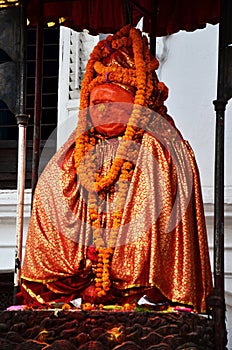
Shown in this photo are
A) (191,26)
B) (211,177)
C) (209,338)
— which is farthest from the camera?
(211,177)

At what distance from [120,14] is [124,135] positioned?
135 centimetres

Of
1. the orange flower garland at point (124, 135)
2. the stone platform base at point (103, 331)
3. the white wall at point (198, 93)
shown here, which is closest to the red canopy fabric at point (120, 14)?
the orange flower garland at point (124, 135)

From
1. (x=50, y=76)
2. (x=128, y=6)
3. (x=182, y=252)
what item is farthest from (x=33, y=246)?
(x=50, y=76)

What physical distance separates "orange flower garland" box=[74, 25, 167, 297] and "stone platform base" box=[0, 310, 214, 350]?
0.40 m

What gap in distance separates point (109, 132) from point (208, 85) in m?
2.27

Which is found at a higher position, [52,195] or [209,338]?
[52,195]

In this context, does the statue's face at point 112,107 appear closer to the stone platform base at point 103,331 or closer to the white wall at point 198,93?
the stone platform base at point 103,331

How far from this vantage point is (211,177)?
10328 millimetres

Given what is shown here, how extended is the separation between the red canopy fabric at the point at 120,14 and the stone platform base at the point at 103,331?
7.42 feet

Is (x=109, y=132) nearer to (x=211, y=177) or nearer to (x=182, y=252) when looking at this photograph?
(x=182, y=252)

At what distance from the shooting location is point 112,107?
27.1ft

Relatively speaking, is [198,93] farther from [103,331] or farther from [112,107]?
[103,331]

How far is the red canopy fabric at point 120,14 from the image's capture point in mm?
9109

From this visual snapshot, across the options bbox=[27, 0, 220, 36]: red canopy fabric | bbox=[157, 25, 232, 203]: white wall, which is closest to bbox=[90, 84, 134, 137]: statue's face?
bbox=[27, 0, 220, 36]: red canopy fabric
